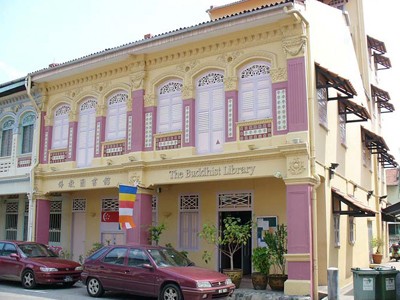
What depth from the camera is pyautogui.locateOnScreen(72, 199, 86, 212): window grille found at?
1978 centimetres

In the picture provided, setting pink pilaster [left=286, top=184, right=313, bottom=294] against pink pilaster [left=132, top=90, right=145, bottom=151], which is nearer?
pink pilaster [left=286, top=184, right=313, bottom=294]

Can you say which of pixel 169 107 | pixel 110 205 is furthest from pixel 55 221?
pixel 169 107

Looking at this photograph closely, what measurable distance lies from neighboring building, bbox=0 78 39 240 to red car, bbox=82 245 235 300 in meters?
7.20

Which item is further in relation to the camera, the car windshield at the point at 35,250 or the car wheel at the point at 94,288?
the car windshield at the point at 35,250

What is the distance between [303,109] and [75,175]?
916cm

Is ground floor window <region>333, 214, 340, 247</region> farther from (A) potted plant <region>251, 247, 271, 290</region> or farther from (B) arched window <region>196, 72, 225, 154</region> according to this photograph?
(B) arched window <region>196, 72, 225, 154</region>

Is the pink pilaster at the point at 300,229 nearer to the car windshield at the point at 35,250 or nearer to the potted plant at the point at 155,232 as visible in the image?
the potted plant at the point at 155,232

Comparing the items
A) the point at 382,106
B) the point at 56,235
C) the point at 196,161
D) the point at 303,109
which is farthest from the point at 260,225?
the point at 382,106

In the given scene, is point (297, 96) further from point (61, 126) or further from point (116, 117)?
point (61, 126)

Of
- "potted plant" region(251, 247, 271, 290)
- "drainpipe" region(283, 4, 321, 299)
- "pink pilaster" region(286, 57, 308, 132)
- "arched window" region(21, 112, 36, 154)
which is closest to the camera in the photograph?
"drainpipe" region(283, 4, 321, 299)

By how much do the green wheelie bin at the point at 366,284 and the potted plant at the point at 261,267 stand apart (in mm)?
2750

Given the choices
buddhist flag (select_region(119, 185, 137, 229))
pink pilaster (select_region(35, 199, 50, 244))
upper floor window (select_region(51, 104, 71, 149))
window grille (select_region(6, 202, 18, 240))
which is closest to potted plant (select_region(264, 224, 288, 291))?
buddhist flag (select_region(119, 185, 137, 229))

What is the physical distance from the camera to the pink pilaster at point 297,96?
1305cm

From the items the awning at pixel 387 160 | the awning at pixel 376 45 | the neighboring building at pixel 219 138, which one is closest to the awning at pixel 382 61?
the awning at pixel 376 45
